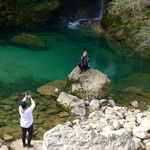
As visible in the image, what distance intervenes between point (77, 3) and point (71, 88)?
21.8m

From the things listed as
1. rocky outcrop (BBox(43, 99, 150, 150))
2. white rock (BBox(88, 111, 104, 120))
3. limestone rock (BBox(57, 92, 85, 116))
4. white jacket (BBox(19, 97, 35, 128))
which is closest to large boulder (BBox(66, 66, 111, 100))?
limestone rock (BBox(57, 92, 85, 116))

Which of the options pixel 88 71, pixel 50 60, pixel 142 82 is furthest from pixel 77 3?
pixel 88 71

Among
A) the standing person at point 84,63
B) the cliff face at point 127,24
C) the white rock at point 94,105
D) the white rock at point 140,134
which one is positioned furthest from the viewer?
the cliff face at point 127,24

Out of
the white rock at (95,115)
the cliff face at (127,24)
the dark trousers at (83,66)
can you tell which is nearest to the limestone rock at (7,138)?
the white rock at (95,115)

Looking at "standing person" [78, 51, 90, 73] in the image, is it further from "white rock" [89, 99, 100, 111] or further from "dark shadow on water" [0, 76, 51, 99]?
"dark shadow on water" [0, 76, 51, 99]

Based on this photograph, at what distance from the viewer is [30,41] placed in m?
25.4

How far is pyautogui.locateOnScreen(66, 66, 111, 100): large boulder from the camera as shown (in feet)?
48.2

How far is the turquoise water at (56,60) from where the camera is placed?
Answer: 17702 millimetres

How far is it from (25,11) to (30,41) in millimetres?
6441

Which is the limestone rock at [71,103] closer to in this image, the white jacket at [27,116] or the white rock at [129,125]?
the white rock at [129,125]

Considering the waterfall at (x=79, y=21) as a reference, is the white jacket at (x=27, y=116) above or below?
above

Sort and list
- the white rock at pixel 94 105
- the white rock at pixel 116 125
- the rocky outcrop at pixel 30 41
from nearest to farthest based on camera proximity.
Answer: the white rock at pixel 116 125 < the white rock at pixel 94 105 < the rocky outcrop at pixel 30 41

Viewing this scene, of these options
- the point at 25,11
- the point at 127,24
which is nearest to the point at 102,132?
the point at 127,24

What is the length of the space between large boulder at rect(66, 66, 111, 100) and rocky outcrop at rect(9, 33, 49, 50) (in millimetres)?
9906
